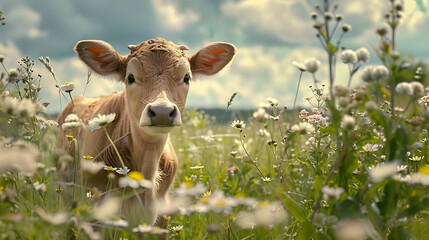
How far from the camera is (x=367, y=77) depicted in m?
2.17

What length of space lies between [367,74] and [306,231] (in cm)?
95

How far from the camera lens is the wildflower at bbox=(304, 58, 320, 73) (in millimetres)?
2283

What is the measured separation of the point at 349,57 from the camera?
2275 mm

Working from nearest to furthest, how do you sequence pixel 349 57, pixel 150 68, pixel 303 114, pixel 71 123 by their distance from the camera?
1. pixel 349 57
2. pixel 71 123
3. pixel 303 114
4. pixel 150 68

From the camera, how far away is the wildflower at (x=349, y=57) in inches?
89.4

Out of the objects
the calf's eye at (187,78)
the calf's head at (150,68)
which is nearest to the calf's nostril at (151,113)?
the calf's head at (150,68)

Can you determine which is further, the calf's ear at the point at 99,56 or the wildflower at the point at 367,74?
the calf's ear at the point at 99,56

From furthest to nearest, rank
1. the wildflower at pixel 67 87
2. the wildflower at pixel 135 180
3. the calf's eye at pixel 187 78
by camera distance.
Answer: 1. the calf's eye at pixel 187 78
2. the wildflower at pixel 67 87
3. the wildflower at pixel 135 180

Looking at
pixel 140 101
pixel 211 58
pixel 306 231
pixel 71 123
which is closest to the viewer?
pixel 306 231

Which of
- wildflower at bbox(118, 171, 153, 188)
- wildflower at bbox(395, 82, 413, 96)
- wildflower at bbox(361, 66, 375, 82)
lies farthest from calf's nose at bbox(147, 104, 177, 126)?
wildflower at bbox(395, 82, 413, 96)

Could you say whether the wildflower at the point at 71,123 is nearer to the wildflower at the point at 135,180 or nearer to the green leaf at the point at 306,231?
the wildflower at the point at 135,180

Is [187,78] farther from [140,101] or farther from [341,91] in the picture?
[341,91]

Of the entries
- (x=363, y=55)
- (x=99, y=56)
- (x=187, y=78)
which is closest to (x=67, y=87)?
(x=99, y=56)

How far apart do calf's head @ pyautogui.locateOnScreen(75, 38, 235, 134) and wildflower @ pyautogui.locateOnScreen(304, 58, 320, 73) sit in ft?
4.72
